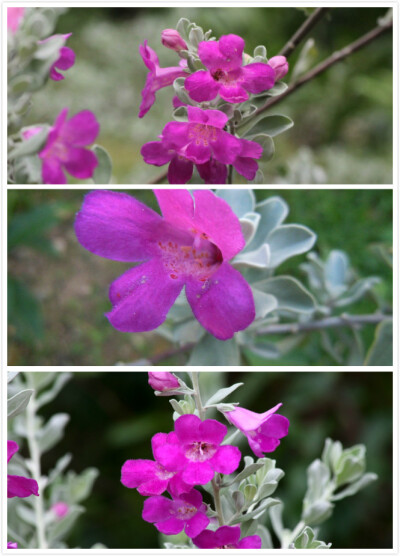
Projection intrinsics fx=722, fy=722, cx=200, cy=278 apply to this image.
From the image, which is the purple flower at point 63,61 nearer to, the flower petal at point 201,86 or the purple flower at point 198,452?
the flower petal at point 201,86

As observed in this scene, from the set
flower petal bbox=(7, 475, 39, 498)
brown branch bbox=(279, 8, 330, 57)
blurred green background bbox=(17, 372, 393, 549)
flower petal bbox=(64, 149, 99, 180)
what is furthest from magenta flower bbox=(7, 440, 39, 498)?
blurred green background bbox=(17, 372, 393, 549)

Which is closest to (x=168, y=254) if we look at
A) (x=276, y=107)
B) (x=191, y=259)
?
(x=191, y=259)

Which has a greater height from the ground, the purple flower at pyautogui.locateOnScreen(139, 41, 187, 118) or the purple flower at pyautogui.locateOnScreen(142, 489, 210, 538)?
the purple flower at pyautogui.locateOnScreen(139, 41, 187, 118)

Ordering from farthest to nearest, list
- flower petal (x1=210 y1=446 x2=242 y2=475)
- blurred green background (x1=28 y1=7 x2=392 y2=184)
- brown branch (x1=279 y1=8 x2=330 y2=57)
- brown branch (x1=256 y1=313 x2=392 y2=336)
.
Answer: blurred green background (x1=28 y1=7 x2=392 y2=184) → brown branch (x1=256 y1=313 x2=392 y2=336) → brown branch (x1=279 y1=8 x2=330 y2=57) → flower petal (x1=210 y1=446 x2=242 y2=475)

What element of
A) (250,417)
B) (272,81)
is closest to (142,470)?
(250,417)

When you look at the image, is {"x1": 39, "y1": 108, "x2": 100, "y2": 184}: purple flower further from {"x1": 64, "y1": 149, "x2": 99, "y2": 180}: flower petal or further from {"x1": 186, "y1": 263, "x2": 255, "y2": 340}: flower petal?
{"x1": 186, "y1": 263, "x2": 255, "y2": 340}: flower petal

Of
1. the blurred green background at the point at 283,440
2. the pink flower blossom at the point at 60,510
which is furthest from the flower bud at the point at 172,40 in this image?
the blurred green background at the point at 283,440

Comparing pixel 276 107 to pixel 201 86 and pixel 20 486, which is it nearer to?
pixel 201 86
